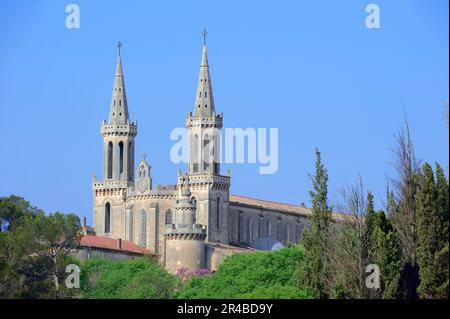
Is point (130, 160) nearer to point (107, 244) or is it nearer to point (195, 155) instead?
point (195, 155)

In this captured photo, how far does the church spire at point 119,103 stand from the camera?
469ft

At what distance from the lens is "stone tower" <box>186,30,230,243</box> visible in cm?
13675

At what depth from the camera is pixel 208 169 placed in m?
137

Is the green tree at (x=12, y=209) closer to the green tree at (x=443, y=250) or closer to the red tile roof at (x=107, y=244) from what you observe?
the red tile roof at (x=107, y=244)

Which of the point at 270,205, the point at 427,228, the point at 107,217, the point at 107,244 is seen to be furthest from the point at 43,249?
the point at 427,228

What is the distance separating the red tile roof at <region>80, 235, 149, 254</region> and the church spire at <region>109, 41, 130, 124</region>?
32.3 ft

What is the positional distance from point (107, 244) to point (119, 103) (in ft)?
44.4

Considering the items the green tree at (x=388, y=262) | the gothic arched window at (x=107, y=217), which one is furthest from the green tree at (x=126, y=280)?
the green tree at (x=388, y=262)

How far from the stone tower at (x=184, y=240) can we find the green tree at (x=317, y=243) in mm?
38209
